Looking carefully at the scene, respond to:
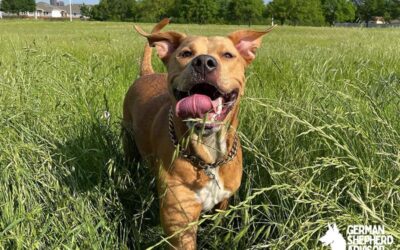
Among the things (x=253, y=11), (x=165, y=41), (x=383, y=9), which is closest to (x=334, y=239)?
(x=165, y=41)

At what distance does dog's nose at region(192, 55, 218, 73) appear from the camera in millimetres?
2395

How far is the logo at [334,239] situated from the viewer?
187 centimetres

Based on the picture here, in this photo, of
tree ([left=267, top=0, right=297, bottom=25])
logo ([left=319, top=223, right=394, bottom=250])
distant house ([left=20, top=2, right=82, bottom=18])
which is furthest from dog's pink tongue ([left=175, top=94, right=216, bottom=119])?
distant house ([left=20, top=2, right=82, bottom=18])

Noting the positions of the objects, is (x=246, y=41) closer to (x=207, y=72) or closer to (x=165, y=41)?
(x=165, y=41)

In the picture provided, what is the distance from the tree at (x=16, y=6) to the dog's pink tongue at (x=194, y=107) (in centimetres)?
11858

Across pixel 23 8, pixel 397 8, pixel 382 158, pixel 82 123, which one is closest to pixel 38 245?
pixel 82 123

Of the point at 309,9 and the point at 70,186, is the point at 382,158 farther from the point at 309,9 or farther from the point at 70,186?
the point at 309,9

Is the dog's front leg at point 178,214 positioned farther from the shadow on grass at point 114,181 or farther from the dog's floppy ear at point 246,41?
the dog's floppy ear at point 246,41

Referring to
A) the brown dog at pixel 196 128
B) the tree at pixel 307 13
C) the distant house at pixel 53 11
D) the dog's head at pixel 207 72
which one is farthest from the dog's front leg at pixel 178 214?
the distant house at pixel 53 11

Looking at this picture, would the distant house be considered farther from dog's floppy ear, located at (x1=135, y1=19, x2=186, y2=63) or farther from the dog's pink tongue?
the dog's pink tongue

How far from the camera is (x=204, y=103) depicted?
2.35m

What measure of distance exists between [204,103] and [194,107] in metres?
0.07

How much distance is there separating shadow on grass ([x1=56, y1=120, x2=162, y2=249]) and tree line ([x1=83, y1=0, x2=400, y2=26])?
70659 millimetres

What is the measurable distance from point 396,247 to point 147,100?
2308 millimetres
